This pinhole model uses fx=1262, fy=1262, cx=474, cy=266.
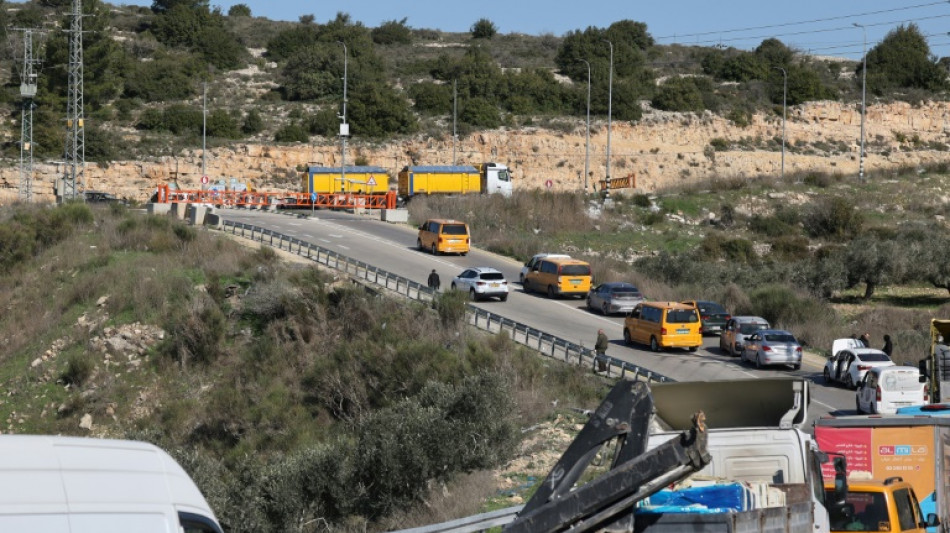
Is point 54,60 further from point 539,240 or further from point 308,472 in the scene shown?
point 308,472

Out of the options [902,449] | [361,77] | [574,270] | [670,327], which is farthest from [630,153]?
[902,449]

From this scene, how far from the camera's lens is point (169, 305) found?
44344 millimetres

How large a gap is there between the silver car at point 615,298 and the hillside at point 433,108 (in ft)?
143

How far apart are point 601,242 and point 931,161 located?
177 ft

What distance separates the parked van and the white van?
4612cm

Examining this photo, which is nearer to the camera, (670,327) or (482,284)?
(670,327)

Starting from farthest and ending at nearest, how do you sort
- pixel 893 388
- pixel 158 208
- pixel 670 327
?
pixel 158 208 → pixel 670 327 → pixel 893 388

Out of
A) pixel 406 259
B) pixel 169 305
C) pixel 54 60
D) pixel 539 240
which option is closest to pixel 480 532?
pixel 169 305

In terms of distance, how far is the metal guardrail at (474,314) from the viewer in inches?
1266

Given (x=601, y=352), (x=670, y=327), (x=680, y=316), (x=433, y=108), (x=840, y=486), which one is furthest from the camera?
(x=433, y=108)

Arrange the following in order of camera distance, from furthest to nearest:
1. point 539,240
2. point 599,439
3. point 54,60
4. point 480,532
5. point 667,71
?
point 667,71
point 54,60
point 539,240
point 480,532
point 599,439

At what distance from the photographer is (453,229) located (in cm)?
5309

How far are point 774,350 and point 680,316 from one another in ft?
11.6

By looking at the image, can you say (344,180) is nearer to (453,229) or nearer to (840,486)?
(453,229)
